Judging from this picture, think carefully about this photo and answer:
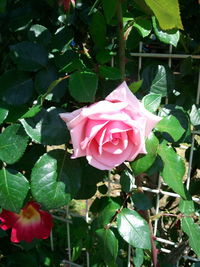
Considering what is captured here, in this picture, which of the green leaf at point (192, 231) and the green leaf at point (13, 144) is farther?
the green leaf at point (192, 231)

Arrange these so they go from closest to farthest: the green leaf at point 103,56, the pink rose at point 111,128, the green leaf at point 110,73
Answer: the pink rose at point 111,128, the green leaf at point 110,73, the green leaf at point 103,56

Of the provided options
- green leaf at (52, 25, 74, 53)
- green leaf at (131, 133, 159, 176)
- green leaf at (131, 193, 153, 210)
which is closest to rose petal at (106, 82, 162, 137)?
green leaf at (131, 133, 159, 176)

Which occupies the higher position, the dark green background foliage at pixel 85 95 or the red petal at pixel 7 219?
the dark green background foliage at pixel 85 95

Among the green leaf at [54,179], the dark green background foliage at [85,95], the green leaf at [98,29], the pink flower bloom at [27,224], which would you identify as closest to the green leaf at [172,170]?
the dark green background foliage at [85,95]

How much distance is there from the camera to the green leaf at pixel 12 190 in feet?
3.33

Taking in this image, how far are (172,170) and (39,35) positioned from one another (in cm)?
52

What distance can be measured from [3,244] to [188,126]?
1.03m

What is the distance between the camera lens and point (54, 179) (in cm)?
95

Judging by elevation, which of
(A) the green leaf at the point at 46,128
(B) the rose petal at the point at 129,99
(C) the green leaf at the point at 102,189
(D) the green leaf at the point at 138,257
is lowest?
(D) the green leaf at the point at 138,257

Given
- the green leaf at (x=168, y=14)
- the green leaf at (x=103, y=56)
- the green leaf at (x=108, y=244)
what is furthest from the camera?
the green leaf at (x=108, y=244)

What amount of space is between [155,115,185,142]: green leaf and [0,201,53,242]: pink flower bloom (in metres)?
0.60

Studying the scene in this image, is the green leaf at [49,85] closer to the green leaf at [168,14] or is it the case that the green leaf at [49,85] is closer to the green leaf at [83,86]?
the green leaf at [83,86]

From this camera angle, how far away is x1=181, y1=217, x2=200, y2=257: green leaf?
114 centimetres

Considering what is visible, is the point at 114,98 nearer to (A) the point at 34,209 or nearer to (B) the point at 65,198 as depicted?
(B) the point at 65,198
